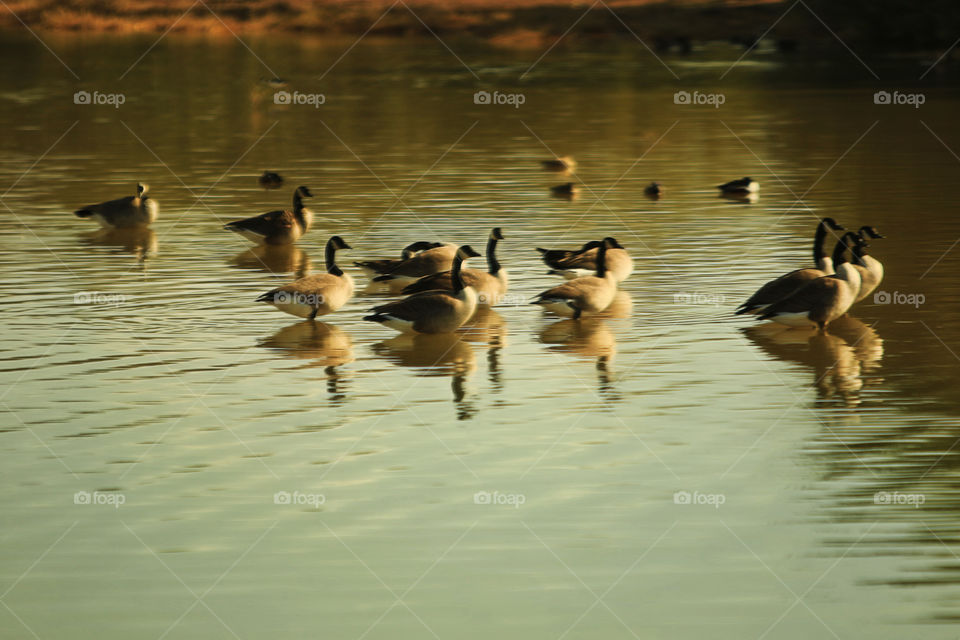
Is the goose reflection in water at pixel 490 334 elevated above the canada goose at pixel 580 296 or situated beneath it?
situated beneath

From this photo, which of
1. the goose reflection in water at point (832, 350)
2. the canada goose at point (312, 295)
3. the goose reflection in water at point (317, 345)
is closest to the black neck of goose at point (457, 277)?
the goose reflection in water at point (317, 345)

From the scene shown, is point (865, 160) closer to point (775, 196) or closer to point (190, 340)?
point (775, 196)

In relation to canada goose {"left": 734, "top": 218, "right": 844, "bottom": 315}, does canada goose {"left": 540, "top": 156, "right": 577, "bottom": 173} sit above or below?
above

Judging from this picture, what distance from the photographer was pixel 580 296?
16.6 m

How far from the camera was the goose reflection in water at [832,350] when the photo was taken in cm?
1386

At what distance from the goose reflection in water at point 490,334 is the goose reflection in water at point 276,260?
3777 millimetres

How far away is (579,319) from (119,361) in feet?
17.6

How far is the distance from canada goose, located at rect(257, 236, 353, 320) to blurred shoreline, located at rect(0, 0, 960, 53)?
57393mm

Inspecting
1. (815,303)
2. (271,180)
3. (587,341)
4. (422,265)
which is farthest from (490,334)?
(271,180)

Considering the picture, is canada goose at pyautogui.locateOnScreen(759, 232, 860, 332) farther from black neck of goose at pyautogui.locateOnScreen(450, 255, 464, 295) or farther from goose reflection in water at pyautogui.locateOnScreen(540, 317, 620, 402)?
black neck of goose at pyautogui.locateOnScreen(450, 255, 464, 295)

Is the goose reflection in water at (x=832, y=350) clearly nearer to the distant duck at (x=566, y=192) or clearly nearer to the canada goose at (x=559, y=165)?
the distant duck at (x=566, y=192)

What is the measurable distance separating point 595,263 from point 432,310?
3.34 m

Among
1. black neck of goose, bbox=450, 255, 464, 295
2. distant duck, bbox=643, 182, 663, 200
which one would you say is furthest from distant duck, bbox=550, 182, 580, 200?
black neck of goose, bbox=450, 255, 464, 295

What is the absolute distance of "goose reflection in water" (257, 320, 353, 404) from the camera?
1478cm
